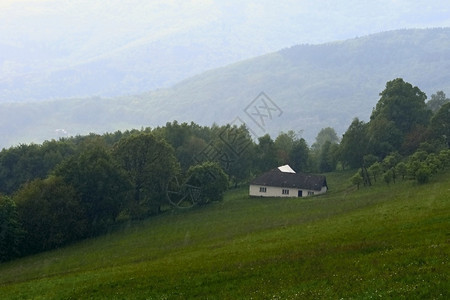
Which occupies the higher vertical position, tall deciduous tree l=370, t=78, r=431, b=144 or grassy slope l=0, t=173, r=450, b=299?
tall deciduous tree l=370, t=78, r=431, b=144

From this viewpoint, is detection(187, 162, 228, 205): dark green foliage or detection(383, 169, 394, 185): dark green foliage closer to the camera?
detection(383, 169, 394, 185): dark green foliage

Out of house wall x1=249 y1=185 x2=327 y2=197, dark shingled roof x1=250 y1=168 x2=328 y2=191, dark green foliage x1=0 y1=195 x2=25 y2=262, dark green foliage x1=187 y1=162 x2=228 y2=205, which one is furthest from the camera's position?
house wall x1=249 y1=185 x2=327 y2=197

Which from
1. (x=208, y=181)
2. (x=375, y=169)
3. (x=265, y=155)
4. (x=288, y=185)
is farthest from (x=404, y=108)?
(x=208, y=181)

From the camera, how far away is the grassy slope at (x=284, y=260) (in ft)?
79.9

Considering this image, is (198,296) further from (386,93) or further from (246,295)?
(386,93)

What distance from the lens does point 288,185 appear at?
9875 centimetres

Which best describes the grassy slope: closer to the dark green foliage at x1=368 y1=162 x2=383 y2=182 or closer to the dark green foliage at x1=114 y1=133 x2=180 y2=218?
the dark green foliage at x1=368 y1=162 x2=383 y2=182

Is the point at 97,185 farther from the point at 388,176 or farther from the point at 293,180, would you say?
the point at 388,176

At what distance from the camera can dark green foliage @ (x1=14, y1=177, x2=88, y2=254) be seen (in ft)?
237

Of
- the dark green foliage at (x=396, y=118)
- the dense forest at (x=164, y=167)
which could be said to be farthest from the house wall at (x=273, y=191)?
the dark green foliage at (x=396, y=118)

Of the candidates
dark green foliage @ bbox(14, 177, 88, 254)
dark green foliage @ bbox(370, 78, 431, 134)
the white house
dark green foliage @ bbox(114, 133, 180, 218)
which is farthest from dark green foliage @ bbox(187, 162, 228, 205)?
dark green foliage @ bbox(370, 78, 431, 134)

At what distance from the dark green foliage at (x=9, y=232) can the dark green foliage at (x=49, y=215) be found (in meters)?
2.04

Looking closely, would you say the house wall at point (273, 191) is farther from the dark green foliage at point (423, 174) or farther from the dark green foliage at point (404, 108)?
the dark green foliage at point (404, 108)

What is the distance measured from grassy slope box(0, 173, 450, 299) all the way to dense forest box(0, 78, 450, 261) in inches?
362
